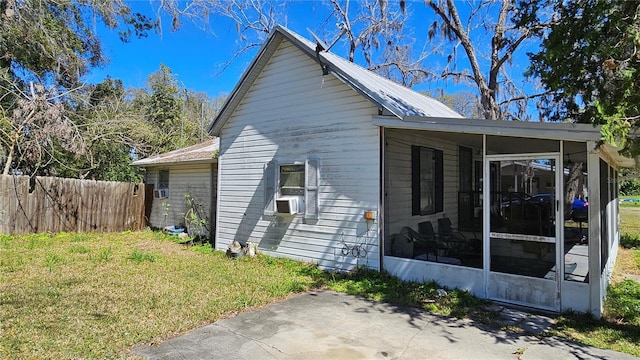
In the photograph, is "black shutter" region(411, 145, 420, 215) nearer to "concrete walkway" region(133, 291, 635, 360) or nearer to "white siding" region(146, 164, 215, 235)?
"concrete walkway" region(133, 291, 635, 360)

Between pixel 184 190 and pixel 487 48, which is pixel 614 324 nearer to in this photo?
pixel 184 190

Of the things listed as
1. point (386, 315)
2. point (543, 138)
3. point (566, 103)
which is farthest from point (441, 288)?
point (566, 103)

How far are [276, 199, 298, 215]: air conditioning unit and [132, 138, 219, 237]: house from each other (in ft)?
12.8

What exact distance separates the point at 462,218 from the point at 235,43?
1176cm

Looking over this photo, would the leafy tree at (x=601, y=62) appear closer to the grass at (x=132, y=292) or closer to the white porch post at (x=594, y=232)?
the white porch post at (x=594, y=232)

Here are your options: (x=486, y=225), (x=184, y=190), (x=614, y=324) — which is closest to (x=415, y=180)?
(x=486, y=225)

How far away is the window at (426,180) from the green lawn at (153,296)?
2.34 meters

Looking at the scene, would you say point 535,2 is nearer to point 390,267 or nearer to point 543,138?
point 543,138

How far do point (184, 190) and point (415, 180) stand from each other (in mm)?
8053

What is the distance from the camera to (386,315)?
5207 millimetres

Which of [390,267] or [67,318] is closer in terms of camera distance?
[67,318]

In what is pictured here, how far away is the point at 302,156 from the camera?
8.09m

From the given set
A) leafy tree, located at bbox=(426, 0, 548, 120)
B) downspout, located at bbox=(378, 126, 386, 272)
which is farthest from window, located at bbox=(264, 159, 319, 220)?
leafy tree, located at bbox=(426, 0, 548, 120)

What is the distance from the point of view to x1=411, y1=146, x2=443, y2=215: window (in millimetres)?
8203
